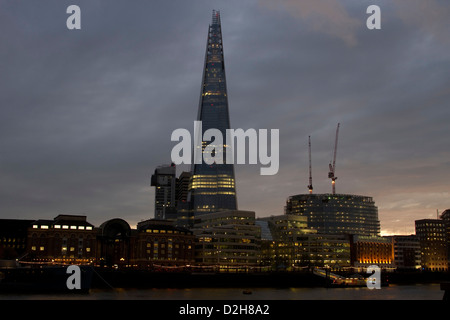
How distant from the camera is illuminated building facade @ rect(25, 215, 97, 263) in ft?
611

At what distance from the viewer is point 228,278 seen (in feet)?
575

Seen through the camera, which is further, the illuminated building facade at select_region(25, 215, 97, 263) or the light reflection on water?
the illuminated building facade at select_region(25, 215, 97, 263)

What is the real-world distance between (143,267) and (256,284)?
51901 mm

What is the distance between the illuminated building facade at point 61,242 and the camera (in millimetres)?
186250

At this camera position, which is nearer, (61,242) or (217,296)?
(217,296)

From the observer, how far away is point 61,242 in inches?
7500

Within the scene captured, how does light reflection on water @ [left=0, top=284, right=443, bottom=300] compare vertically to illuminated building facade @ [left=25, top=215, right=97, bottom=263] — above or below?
below

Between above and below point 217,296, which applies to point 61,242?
above

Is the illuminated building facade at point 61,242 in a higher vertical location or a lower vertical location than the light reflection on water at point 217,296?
higher

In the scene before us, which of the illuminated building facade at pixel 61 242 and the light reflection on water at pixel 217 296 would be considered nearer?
the light reflection on water at pixel 217 296
